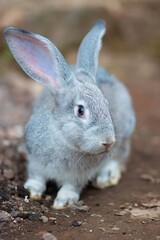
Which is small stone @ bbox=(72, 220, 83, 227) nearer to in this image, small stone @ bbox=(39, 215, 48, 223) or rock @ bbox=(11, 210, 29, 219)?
small stone @ bbox=(39, 215, 48, 223)

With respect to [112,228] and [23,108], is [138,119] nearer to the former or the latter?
[23,108]

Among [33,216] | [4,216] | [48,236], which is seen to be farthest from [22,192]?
[48,236]

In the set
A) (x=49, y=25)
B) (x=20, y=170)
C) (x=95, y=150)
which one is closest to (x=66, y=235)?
(x=95, y=150)

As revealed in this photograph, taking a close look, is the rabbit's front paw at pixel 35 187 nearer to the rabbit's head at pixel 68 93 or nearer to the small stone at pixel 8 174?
the small stone at pixel 8 174


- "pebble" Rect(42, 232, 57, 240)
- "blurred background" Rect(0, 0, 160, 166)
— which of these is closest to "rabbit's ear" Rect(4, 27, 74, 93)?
"pebble" Rect(42, 232, 57, 240)

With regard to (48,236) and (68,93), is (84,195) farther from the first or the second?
(48,236)

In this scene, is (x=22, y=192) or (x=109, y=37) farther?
(x=109, y=37)

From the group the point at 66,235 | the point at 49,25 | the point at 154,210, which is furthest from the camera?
the point at 49,25
